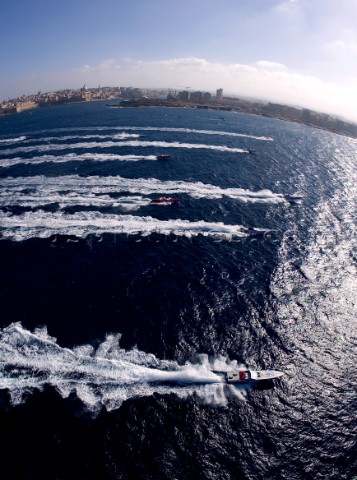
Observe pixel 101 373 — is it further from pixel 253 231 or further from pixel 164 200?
pixel 164 200

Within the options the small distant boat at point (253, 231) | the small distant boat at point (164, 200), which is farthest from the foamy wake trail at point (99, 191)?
the small distant boat at point (253, 231)

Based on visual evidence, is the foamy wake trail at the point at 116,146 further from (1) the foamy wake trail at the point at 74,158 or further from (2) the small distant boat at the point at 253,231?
(2) the small distant boat at the point at 253,231

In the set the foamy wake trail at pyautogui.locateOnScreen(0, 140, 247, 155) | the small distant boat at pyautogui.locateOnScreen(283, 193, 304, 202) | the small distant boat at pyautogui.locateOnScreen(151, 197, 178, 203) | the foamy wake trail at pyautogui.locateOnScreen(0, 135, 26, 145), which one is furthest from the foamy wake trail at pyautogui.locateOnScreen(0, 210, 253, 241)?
the foamy wake trail at pyautogui.locateOnScreen(0, 135, 26, 145)

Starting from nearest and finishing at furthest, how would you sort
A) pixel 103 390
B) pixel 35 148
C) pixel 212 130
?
pixel 103 390, pixel 35 148, pixel 212 130

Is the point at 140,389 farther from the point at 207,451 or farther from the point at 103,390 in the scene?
the point at 207,451

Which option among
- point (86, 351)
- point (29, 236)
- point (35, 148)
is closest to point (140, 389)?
point (86, 351)

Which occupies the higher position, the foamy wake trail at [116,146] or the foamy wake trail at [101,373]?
the foamy wake trail at [116,146]

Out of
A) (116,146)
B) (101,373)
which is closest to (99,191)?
(116,146)
